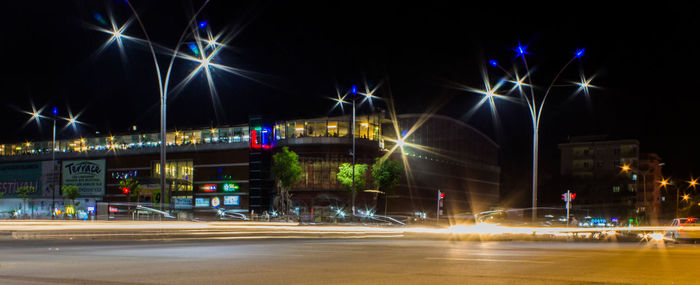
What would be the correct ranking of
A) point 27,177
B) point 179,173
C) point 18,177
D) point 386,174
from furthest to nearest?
point 18,177 < point 27,177 < point 179,173 < point 386,174

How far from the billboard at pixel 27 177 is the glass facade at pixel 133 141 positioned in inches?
94.9

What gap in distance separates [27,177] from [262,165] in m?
46.7

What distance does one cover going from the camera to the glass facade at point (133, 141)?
83.2 metres

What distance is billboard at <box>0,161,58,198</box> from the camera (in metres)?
101

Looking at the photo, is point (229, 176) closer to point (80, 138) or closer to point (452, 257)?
point (80, 138)

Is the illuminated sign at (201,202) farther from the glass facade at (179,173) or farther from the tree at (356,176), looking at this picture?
the tree at (356,176)

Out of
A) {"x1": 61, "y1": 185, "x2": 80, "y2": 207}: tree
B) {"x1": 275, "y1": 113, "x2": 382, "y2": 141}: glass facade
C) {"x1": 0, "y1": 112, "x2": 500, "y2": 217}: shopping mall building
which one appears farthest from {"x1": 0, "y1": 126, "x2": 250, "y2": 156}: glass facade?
{"x1": 61, "y1": 185, "x2": 80, "y2": 207}: tree

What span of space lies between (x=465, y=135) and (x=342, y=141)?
28.1 metres

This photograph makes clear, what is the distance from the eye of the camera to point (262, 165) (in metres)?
78.7

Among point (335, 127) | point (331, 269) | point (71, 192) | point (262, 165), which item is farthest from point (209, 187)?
point (331, 269)

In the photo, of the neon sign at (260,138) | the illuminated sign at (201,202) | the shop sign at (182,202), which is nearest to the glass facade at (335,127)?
the neon sign at (260,138)

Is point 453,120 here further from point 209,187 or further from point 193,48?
point 193,48

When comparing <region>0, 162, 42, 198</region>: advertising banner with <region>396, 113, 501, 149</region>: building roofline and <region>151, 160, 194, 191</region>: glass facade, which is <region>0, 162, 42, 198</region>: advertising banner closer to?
<region>151, 160, 194, 191</region>: glass facade

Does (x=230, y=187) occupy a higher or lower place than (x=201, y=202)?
higher
